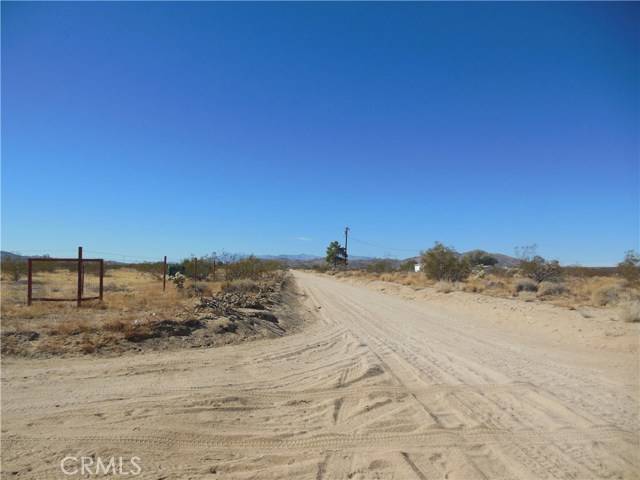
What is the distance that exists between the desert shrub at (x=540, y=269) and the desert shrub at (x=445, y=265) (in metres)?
5.11

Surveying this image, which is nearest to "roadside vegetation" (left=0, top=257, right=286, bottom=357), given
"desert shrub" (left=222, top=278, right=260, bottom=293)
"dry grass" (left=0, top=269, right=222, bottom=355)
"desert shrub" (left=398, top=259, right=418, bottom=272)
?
"dry grass" (left=0, top=269, right=222, bottom=355)

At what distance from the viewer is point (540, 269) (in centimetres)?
3753

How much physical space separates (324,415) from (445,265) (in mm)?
36541

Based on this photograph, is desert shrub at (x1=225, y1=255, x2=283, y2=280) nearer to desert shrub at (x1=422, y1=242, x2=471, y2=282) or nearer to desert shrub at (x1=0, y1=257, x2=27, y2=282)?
desert shrub at (x1=0, y1=257, x2=27, y2=282)

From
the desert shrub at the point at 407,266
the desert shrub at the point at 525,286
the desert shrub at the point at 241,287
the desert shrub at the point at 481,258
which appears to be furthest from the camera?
the desert shrub at the point at 481,258

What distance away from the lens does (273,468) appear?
15.4 feet

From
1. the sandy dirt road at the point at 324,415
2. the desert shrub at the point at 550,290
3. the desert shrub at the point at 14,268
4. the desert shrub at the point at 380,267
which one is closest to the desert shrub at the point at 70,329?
the sandy dirt road at the point at 324,415

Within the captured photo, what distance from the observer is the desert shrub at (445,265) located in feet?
135

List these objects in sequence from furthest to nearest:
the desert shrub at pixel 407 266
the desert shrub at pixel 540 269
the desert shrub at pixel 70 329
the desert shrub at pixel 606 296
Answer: the desert shrub at pixel 407 266, the desert shrub at pixel 540 269, the desert shrub at pixel 606 296, the desert shrub at pixel 70 329

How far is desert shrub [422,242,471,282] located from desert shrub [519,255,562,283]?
201 inches

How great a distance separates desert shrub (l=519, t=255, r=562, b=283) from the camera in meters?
36.8

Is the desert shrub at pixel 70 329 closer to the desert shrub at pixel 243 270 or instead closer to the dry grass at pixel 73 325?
the dry grass at pixel 73 325

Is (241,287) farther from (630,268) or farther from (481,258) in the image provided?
(481,258)

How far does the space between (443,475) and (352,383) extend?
3434 mm
